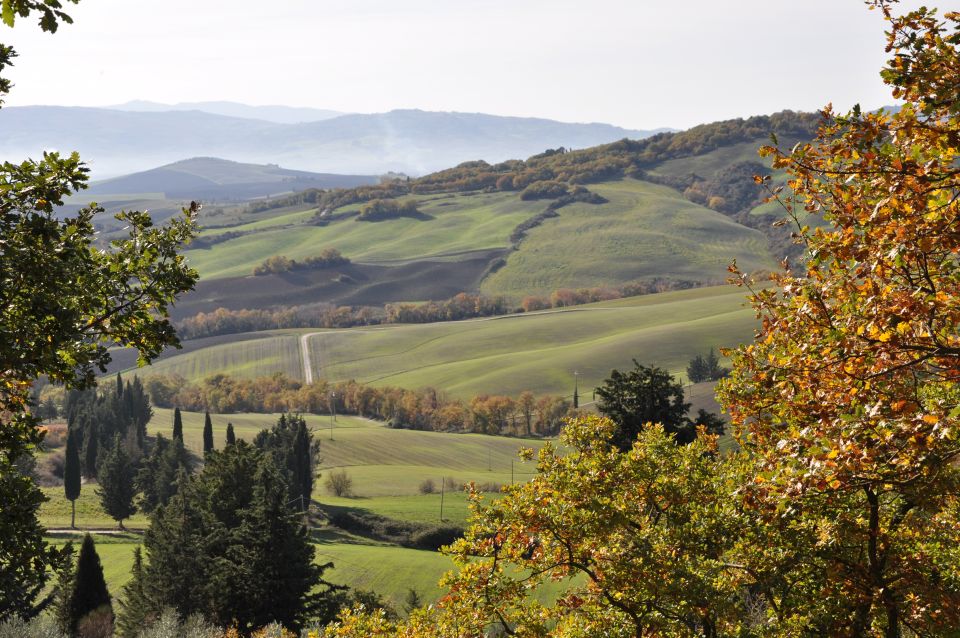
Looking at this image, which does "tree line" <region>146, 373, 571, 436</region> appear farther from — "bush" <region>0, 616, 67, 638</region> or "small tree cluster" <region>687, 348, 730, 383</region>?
"bush" <region>0, 616, 67, 638</region>

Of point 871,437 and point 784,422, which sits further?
point 784,422

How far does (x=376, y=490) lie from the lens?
403 feet

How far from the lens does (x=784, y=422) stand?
14.4 meters

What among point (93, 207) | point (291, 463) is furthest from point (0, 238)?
point (291, 463)

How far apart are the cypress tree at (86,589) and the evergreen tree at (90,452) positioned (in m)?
76.6

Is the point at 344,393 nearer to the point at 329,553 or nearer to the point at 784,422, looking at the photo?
the point at 329,553

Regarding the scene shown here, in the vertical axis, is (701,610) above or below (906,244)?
below

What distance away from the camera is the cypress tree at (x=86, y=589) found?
5275cm

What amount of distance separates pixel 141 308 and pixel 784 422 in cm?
1039

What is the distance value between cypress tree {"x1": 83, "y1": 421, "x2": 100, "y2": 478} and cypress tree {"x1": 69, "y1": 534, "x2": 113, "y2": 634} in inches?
3043

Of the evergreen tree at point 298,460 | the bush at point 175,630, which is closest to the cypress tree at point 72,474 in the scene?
the evergreen tree at point 298,460

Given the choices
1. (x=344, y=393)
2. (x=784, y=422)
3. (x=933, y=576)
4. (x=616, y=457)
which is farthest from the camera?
(x=344, y=393)

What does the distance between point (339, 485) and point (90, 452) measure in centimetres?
3662

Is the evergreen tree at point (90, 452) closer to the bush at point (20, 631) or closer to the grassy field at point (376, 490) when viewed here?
the grassy field at point (376, 490)
